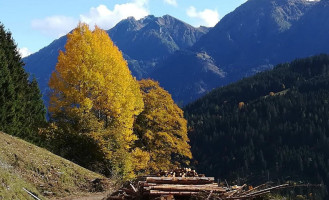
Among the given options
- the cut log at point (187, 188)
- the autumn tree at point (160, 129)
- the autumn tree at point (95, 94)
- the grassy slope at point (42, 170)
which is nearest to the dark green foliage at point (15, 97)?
the autumn tree at point (95, 94)

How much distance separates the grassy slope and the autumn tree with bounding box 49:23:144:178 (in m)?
6.53

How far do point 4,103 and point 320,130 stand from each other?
189392 millimetres

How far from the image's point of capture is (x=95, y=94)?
33.2 metres

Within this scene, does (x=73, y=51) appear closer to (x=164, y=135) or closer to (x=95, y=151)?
(x=95, y=151)

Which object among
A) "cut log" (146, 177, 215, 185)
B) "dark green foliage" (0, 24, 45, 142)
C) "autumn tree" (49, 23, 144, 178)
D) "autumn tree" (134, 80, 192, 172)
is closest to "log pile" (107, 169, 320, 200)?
"cut log" (146, 177, 215, 185)

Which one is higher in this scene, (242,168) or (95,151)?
(242,168)

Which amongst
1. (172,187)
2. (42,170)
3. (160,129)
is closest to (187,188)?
(172,187)

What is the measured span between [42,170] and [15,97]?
1678 cm

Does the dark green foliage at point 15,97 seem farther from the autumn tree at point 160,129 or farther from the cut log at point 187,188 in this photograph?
the cut log at point 187,188

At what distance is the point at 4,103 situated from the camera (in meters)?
34.0

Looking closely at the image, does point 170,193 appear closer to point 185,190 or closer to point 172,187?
point 172,187

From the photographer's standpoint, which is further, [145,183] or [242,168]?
[242,168]

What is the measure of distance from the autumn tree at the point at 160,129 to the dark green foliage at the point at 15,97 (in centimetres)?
1168

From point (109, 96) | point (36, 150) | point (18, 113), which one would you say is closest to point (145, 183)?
point (36, 150)
